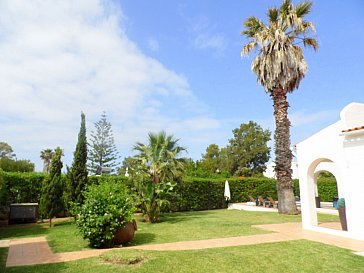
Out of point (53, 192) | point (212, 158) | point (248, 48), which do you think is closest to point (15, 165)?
point (53, 192)

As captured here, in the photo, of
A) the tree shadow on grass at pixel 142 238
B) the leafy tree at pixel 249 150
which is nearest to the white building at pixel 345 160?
the tree shadow on grass at pixel 142 238

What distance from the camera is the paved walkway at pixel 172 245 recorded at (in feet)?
24.7

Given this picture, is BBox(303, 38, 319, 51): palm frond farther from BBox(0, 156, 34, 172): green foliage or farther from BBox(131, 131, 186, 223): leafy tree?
BBox(0, 156, 34, 172): green foliage

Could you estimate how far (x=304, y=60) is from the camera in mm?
17625

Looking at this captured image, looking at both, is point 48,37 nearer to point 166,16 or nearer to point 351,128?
point 166,16

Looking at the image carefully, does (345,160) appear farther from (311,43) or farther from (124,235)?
(311,43)

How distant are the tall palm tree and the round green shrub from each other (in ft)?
39.9

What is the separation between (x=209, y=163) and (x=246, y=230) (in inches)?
1911

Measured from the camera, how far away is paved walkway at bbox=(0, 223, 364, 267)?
7527 mm

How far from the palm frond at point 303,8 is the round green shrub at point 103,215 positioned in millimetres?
16213

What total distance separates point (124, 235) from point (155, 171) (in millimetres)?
6710

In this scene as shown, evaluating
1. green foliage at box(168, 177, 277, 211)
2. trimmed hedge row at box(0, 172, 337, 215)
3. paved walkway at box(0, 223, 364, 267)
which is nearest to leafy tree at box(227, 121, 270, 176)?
trimmed hedge row at box(0, 172, 337, 215)

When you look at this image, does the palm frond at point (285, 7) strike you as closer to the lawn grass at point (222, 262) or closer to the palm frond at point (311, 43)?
the palm frond at point (311, 43)

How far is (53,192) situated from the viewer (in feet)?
46.0
